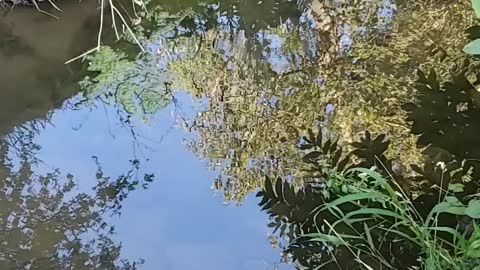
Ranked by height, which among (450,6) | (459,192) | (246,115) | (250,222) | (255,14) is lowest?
(459,192)

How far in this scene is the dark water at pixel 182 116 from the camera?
9.70ft

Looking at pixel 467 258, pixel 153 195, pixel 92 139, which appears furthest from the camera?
pixel 92 139

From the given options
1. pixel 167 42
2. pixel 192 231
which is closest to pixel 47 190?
pixel 192 231

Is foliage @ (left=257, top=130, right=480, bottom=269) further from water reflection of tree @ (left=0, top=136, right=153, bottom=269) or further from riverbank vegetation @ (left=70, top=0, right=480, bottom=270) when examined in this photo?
water reflection of tree @ (left=0, top=136, right=153, bottom=269)

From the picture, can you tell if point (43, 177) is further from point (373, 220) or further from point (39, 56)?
point (373, 220)

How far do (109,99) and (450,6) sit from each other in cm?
250

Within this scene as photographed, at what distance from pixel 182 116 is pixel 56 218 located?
1.03 meters

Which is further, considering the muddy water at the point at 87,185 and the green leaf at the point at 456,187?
the muddy water at the point at 87,185

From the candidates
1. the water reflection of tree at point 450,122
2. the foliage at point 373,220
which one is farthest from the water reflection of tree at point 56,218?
the water reflection of tree at point 450,122

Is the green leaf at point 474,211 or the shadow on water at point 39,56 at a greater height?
the shadow on water at point 39,56

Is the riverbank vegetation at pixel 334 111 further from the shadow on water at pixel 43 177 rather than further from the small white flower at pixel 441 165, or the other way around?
the shadow on water at pixel 43 177

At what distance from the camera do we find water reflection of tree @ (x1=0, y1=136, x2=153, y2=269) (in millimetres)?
2906

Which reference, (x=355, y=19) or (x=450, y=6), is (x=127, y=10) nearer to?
(x=355, y=19)

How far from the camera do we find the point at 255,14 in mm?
5211
